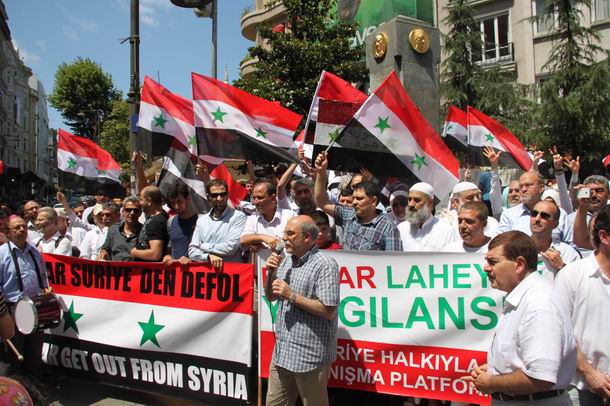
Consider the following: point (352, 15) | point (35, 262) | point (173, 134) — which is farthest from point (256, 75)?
point (35, 262)

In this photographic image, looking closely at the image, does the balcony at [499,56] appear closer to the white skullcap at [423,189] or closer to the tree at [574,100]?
the tree at [574,100]

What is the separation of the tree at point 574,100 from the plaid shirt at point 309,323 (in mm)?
16178

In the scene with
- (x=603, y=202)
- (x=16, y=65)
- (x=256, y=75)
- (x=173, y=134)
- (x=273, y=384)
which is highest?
(x=16, y=65)

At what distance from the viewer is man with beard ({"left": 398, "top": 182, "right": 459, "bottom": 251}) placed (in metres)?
4.82

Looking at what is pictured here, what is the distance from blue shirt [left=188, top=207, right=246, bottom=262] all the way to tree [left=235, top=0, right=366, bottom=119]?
1049cm

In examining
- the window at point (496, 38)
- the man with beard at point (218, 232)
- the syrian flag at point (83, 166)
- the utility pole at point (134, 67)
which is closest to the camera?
the man with beard at point (218, 232)

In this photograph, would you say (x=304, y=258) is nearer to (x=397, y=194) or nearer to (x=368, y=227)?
(x=368, y=227)

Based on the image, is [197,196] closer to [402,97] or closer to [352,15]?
[402,97]

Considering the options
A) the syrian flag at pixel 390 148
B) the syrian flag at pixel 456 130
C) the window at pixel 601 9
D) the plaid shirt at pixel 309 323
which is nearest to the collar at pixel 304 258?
the plaid shirt at pixel 309 323

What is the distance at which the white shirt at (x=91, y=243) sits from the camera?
7.18 metres

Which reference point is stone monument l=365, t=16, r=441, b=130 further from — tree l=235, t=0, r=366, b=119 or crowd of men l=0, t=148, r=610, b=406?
crowd of men l=0, t=148, r=610, b=406

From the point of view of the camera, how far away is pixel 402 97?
19.8 ft

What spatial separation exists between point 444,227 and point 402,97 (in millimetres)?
1804

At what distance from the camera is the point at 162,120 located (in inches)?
284
